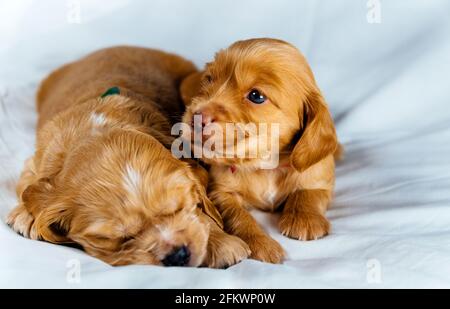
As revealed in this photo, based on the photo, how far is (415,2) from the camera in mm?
4535

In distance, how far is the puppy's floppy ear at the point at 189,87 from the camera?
13.1 ft

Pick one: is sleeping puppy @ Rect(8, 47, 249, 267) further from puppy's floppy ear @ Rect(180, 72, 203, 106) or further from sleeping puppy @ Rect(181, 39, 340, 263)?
puppy's floppy ear @ Rect(180, 72, 203, 106)

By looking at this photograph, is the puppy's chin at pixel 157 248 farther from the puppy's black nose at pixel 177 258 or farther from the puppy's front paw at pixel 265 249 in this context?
the puppy's front paw at pixel 265 249

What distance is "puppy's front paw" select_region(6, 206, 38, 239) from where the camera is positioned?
272 cm

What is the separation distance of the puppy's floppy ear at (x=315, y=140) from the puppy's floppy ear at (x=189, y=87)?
1173 mm

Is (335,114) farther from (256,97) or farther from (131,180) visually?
(131,180)

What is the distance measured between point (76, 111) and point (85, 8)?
232 cm

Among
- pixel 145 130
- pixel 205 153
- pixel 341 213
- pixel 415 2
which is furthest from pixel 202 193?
pixel 415 2

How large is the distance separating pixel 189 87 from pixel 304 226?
1602mm

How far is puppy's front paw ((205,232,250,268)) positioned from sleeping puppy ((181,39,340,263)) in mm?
81

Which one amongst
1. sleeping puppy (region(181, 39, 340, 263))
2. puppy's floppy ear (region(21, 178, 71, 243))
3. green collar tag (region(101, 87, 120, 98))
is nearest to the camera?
puppy's floppy ear (region(21, 178, 71, 243))

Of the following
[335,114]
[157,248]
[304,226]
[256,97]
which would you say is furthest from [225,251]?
[335,114]

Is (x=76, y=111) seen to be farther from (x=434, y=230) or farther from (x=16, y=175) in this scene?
(x=434, y=230)

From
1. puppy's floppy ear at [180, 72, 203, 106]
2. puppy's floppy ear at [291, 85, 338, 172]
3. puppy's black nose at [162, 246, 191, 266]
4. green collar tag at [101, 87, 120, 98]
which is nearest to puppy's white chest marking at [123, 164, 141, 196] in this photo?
puppy's black nose at [162, 246, 191, 266]
